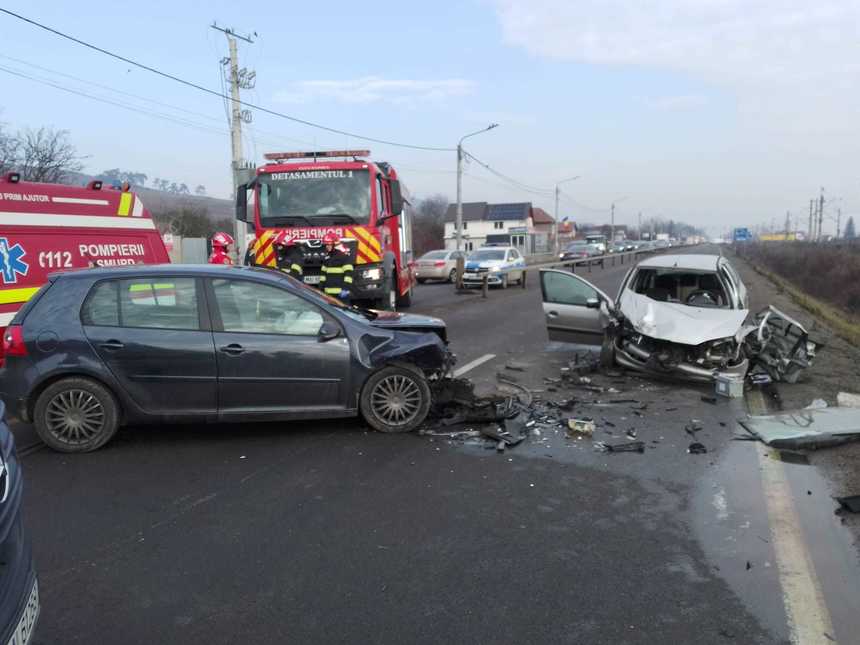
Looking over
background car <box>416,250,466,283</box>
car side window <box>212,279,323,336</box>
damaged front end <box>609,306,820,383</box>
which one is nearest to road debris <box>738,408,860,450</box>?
damaged front end <box>609,306,820,383</box>

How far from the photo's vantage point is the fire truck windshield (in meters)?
12.1

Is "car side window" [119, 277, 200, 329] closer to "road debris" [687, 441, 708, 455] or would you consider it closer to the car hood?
"road debris" [687, 441, 708, 455]

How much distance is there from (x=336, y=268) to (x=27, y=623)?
10.0 meters

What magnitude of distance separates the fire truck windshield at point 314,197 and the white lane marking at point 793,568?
8567mm

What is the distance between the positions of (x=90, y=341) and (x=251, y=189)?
284 inches

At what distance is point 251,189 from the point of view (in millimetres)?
12414

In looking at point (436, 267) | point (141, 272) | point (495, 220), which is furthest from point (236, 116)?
point (495, 220)

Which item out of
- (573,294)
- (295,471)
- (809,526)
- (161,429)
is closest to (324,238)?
(573,294)

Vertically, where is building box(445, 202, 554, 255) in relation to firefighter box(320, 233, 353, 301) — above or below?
above

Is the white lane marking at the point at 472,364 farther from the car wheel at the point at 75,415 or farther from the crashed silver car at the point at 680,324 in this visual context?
the car wheel at the point at 75,415

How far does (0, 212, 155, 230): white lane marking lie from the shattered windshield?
23.3ft

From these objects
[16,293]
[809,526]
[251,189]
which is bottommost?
[809,526]

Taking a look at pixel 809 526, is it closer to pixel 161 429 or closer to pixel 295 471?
pixel 295 471

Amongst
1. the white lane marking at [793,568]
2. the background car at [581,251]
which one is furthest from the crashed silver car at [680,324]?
the background car at [581,251]
